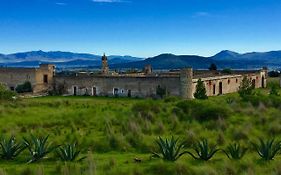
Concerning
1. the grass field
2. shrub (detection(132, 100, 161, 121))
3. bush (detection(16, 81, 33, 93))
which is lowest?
bush (detection(16, 81, 33, 93))

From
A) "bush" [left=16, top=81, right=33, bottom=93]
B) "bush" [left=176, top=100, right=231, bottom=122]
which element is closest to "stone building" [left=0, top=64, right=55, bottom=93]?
"bush" [left=16, top=81, right=33, bottom=93]

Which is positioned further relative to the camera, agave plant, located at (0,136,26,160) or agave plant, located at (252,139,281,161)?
agave plant, located at (0,136,26,160)

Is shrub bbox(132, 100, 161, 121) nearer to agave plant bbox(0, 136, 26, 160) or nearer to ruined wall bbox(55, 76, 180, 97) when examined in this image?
agave plant bbox(0, 136, 26, 160)

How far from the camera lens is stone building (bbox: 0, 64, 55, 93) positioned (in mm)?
51844

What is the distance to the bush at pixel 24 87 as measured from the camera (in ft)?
169

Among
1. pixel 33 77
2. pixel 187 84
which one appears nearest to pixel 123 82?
pixel 187 84

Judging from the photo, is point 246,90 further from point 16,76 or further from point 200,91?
point 16,76

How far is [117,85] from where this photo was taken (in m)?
47.2

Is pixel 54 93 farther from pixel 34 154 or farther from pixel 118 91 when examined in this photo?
pixel 34 154

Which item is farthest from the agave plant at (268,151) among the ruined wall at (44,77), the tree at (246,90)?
the ruined wall at (44,77)

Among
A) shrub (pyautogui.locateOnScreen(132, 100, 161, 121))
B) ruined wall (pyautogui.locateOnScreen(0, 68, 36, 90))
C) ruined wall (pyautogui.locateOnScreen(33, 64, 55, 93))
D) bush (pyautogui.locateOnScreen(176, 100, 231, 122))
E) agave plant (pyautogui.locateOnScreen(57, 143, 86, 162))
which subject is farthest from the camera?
ruined wall (pyautogui.locateOnScreen(0, 68, 36, 90))

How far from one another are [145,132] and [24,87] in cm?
3564

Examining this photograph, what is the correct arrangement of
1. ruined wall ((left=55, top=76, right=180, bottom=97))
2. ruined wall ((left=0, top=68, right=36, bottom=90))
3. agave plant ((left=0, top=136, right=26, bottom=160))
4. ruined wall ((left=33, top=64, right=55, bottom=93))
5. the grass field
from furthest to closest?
1. ruined wall ((left=0, top=68, right=36, bottom=90))
2. ruined wall ((left=33, top=64, right=55, bottom=93))
3. ruined wall ((left=55, top=76, right=180, bottom=97))
4. agave plant ((left=0, top=136, right=26, bottom=160))
5. the grass field

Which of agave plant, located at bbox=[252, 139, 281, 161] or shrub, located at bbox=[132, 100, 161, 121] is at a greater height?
shrub, located at bbox=[132, 100, 161, 121]
